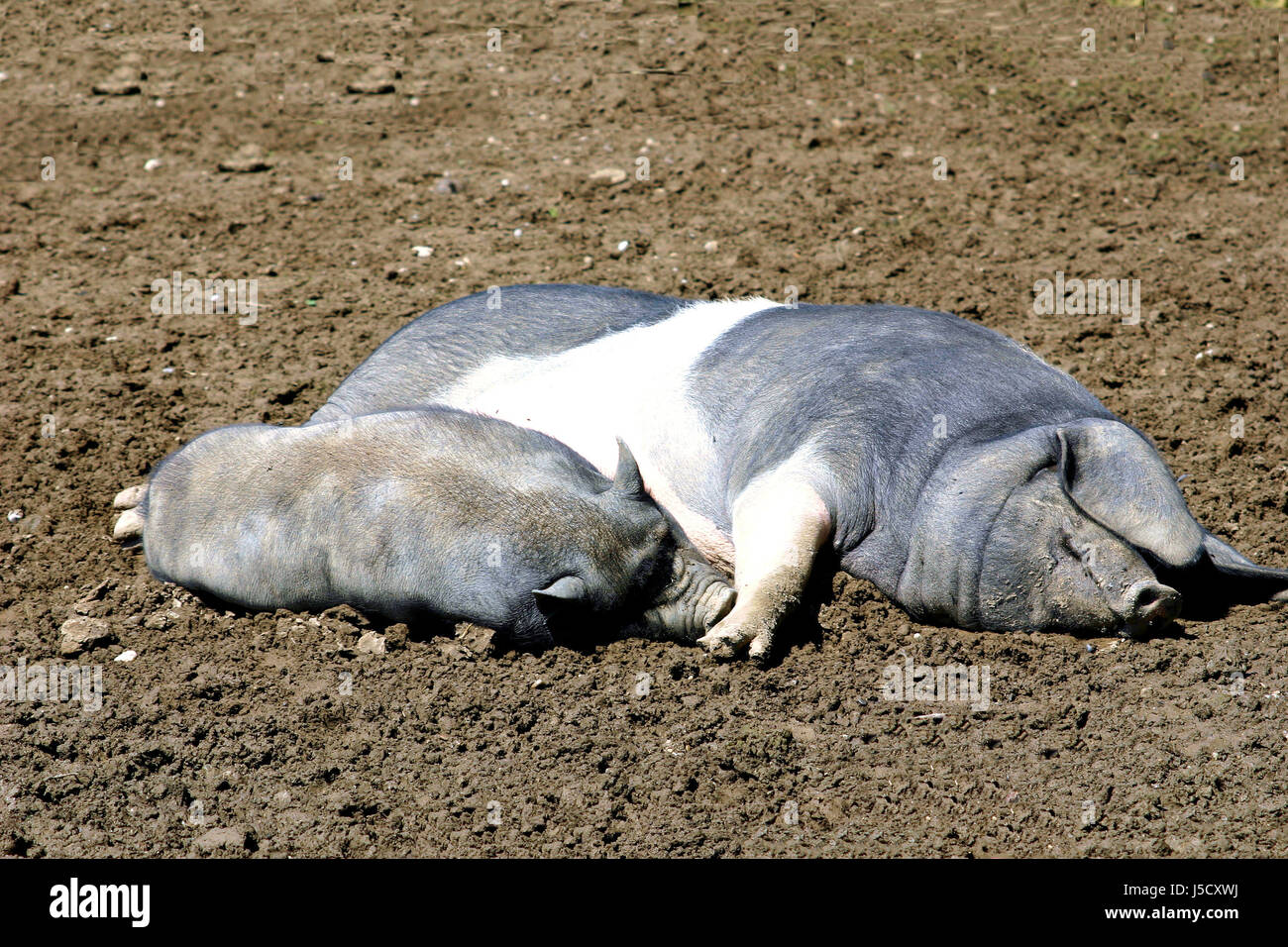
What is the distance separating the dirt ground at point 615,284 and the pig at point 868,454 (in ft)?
0.55

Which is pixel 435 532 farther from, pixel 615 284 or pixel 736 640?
pixel 615 284

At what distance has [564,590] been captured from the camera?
3.37 m

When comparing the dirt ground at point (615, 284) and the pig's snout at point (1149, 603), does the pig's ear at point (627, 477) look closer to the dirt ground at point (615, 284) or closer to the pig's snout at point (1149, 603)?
the dirt ground at point (615, 284)

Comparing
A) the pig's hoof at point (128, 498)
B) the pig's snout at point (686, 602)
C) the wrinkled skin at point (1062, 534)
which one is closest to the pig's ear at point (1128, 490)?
the wrinkled skin at point (1062, 534)

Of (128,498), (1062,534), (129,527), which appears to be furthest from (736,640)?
(128,498)

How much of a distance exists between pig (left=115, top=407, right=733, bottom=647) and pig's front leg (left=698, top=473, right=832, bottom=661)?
6.5 inches

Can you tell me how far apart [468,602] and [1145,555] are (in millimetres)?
1892

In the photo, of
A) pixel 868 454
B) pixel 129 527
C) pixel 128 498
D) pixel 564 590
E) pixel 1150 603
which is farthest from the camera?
pixel 128 498

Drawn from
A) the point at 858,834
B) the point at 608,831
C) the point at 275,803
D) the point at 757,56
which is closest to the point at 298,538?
the point at 275,803

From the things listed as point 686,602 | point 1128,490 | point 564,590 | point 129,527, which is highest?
point 1128,490

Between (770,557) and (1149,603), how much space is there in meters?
1.00

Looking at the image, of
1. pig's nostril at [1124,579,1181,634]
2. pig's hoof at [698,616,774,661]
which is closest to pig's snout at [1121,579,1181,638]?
pig's nostril at [1124,579,1181,634]

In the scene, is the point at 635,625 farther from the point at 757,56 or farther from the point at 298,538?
the point at 757,56

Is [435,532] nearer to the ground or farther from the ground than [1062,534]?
nearer to the ground
